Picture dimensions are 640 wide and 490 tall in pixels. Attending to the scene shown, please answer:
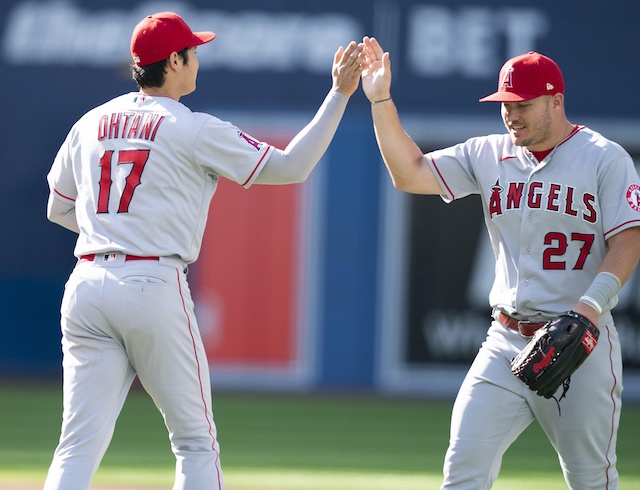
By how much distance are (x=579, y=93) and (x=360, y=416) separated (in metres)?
4.22

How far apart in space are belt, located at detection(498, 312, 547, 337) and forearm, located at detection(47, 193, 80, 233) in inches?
65.5

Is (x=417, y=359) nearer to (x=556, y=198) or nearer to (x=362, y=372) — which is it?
(x=362, y=372)

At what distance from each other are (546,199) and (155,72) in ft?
4.95

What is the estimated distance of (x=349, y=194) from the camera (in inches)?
454

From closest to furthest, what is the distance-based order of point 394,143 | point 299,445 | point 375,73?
point 394,143 → point 375,73 → point 299,445

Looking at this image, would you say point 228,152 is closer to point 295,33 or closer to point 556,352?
point 556,352

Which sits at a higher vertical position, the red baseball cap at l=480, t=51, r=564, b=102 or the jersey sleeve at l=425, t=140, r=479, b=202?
the red baseball cap at l=480, t=51, r=564, b=102

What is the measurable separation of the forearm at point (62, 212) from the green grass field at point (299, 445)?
2276mm

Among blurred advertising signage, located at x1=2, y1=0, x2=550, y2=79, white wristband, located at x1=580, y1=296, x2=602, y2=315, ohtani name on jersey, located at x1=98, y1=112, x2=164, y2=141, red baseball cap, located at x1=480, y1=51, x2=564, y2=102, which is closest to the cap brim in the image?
red baseball cap, located at x1=480, y1=51, x2=564, y2=102

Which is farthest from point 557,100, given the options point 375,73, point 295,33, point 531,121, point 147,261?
point 295,33

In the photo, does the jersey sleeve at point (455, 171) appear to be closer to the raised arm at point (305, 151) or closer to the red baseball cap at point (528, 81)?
the red baseball cap at point (528, 81)

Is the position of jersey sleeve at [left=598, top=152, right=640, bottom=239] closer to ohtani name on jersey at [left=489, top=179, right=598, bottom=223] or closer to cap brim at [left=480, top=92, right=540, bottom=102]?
ohtani name on jersey at [left=489, top=179, right=598, bottom=223]

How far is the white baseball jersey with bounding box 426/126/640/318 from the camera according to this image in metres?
4.06

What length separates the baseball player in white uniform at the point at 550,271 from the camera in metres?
4.00
